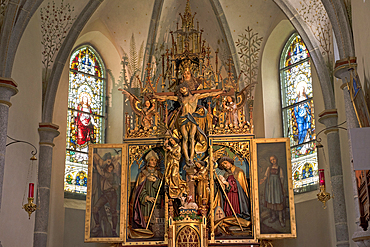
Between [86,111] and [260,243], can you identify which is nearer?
[260,243]

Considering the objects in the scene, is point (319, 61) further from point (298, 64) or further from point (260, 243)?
point (260, 243)

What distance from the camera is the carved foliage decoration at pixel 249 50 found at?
15727mm

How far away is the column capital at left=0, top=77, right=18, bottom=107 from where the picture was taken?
1023 cm

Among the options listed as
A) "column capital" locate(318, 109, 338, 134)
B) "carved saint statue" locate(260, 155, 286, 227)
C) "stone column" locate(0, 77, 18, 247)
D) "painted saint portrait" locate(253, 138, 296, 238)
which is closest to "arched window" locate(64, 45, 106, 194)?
"stone column" locate(0, 77, 18, 247)

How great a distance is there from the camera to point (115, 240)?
11.8 metres

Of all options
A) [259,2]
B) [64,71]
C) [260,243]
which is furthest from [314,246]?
[64,71]

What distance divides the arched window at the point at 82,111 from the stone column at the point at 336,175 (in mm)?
6626

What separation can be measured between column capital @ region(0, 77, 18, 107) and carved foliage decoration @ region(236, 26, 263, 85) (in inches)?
293

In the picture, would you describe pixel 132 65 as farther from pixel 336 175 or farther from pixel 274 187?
pixel 336 175

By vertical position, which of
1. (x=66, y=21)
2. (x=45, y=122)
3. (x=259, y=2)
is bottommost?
(x=45, y=122)

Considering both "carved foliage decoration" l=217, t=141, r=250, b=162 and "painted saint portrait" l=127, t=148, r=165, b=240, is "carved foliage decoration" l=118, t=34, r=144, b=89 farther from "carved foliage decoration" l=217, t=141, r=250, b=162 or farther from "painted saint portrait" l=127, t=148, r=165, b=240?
"carved foliage decoration" l=217, t=141, r=250, b=162

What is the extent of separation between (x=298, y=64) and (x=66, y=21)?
6486 millimetres

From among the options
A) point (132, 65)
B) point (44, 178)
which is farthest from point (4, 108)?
point (132, 65)

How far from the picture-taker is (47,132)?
512 inches
